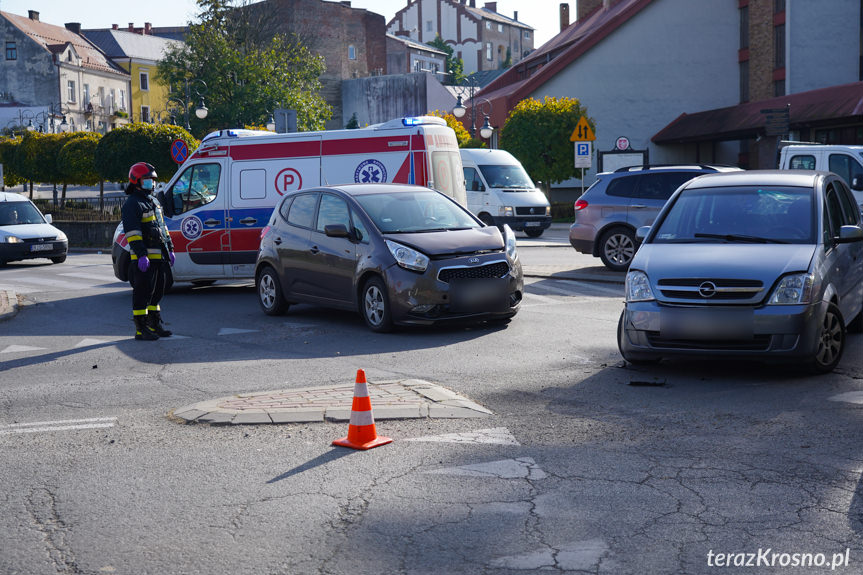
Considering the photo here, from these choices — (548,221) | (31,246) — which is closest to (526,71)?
(548,221)

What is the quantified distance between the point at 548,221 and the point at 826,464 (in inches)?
942

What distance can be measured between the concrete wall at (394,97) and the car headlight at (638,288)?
6340 centimetres

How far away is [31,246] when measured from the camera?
2498cm

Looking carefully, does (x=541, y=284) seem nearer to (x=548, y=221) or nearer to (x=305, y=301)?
(x=305, y=301)

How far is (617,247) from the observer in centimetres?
1792

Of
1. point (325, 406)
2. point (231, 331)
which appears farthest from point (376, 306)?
point (325, 406)

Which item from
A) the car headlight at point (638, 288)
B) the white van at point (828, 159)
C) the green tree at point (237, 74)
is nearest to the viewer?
the car headlight at point (638, 288)

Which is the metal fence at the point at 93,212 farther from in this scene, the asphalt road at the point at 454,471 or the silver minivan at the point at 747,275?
the silver minivan at the point at 747,275

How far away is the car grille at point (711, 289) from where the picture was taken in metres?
7.96

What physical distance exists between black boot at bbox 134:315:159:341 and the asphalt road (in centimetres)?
134

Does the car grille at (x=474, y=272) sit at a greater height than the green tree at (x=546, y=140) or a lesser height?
lesser

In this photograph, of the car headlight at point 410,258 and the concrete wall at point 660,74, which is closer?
the car headlight at point 410,258

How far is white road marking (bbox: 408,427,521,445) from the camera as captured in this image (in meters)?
6.44

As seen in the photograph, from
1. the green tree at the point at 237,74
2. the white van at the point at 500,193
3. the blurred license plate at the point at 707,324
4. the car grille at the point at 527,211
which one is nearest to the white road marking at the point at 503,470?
the blurred license plate at the point at 707,324
